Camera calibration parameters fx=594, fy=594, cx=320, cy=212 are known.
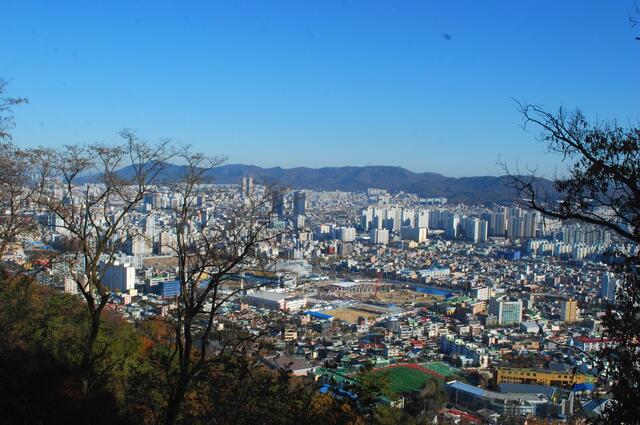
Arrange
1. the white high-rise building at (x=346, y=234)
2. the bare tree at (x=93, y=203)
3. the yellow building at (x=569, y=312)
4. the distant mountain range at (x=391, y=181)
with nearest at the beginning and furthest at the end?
the bare tree at (x=93, y=203) → the yellow building at (x=569, y=312) → the white high-rise building at (x=346, y=234) → the distant mountain range at (x=391, y=181)

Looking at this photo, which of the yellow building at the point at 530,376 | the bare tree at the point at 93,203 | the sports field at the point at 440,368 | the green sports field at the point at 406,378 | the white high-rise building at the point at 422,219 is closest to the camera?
the bare tree at the point at 93,203

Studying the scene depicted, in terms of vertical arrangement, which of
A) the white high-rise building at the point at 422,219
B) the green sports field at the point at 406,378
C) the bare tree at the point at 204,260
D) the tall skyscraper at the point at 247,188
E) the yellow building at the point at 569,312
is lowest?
the yellow building at the point at 569,312

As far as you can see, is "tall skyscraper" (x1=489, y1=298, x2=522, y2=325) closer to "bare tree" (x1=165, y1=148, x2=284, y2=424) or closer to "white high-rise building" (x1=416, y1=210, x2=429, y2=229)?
"bare tree" (x1=165, y1=148, x2=284, y2=424)

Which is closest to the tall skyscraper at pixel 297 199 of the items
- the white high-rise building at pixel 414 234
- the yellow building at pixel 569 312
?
Result: the yellow building at pixel 569 312

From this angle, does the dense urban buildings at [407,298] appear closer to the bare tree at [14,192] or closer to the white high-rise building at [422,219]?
the bare tree at [14,192]

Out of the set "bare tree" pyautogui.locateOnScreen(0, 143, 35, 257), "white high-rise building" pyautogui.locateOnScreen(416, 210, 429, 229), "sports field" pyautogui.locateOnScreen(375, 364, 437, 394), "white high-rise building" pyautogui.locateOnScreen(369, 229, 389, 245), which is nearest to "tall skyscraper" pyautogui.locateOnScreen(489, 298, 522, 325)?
"sports field" pyautogui.locateOnScreen(375, 364, 437, 394)

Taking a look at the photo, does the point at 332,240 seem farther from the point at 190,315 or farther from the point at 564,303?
the point at 190,315

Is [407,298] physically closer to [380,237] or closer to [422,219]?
[380,237]

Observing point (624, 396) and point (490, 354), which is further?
point (490, 354)

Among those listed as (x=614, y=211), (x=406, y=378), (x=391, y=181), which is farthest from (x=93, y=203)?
(x=391, y=181)

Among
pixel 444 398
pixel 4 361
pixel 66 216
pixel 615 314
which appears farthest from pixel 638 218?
pixel 444 398

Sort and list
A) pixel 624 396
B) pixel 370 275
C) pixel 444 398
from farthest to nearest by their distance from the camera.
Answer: pixel 370 275
pixel 444 398
pixel 624 396
